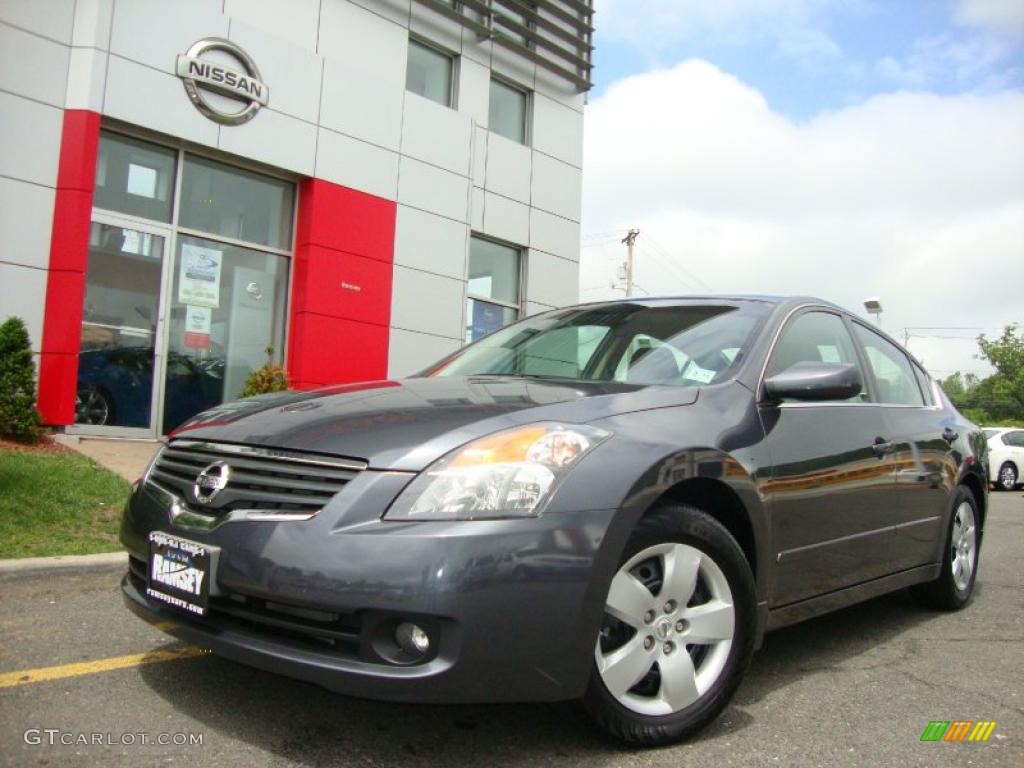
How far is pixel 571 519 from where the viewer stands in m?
2.17

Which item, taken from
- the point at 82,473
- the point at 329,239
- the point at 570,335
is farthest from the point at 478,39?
the point at 570,335

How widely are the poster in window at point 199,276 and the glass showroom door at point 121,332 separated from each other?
0.32 meters

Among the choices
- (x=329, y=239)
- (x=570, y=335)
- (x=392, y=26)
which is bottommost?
(x=570, y=335)

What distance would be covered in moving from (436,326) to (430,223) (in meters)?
1.56

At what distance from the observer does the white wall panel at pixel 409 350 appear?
1220 cm

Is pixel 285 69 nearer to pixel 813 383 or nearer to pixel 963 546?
pixel 963 546

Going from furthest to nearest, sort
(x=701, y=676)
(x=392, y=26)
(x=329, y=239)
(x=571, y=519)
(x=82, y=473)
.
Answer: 1. (x=392, y=26)
2. (x=329, y=239)
3. (x=82, y=473)
4. (x=701, y=676)
5. (x=571, y=519)

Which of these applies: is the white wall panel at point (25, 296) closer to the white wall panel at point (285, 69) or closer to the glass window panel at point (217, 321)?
the glass window panel at point (217, 321)

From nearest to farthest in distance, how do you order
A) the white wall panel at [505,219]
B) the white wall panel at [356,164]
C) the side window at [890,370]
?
1. the side window at [890,370]
2. the white wall panel at [356,164]
3. the white wall panel at [505,219]

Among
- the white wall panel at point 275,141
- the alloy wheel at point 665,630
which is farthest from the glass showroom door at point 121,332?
the alloy wheel at point 665,630

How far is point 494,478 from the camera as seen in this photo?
86.0 inches

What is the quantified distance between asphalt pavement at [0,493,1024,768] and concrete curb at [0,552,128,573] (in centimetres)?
51

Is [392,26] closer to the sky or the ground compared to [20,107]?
closer to the sky

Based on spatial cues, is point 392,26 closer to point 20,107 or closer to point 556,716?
point 20,107
